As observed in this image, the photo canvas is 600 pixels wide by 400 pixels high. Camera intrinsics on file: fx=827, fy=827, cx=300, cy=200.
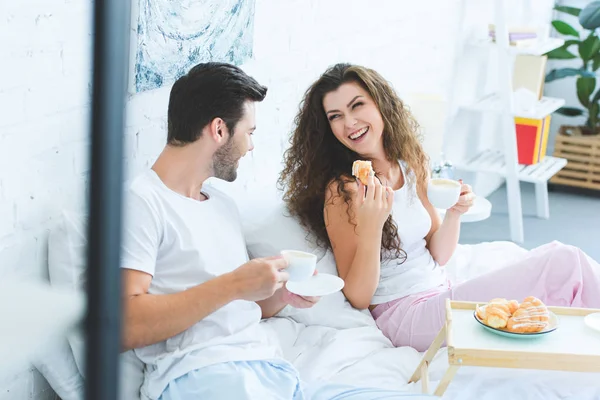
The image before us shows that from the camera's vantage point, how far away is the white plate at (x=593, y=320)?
1927 millimetres

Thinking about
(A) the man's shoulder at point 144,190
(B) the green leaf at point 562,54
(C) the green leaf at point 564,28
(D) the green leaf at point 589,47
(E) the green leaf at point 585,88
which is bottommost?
(A) the man's shoulder at point 144,190

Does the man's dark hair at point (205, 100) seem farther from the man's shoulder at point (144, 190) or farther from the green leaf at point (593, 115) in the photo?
the green leaf at point (593, 115)

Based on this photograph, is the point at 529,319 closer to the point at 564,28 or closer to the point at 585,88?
the point at 585,88

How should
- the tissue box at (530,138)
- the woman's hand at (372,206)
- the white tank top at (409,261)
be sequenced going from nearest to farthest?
the woman's hand at (372,206)
the white tank top at (409,261)
the tissue box at (530,138)

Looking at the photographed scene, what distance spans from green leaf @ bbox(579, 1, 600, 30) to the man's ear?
126 inches

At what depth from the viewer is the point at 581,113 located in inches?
190

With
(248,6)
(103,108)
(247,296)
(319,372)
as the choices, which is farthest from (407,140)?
(103,108)

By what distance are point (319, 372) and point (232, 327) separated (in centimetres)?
27

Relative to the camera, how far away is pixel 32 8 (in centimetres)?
158

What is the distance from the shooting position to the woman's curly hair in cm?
224

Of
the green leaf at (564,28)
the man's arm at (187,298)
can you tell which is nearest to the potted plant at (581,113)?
the green leaf at (564,28)

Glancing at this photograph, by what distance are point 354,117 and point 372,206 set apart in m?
0.34

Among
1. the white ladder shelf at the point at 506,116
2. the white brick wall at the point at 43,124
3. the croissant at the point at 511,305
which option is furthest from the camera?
the white ladder shelf at the point at 506,116

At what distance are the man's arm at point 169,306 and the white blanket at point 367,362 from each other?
0.38m
